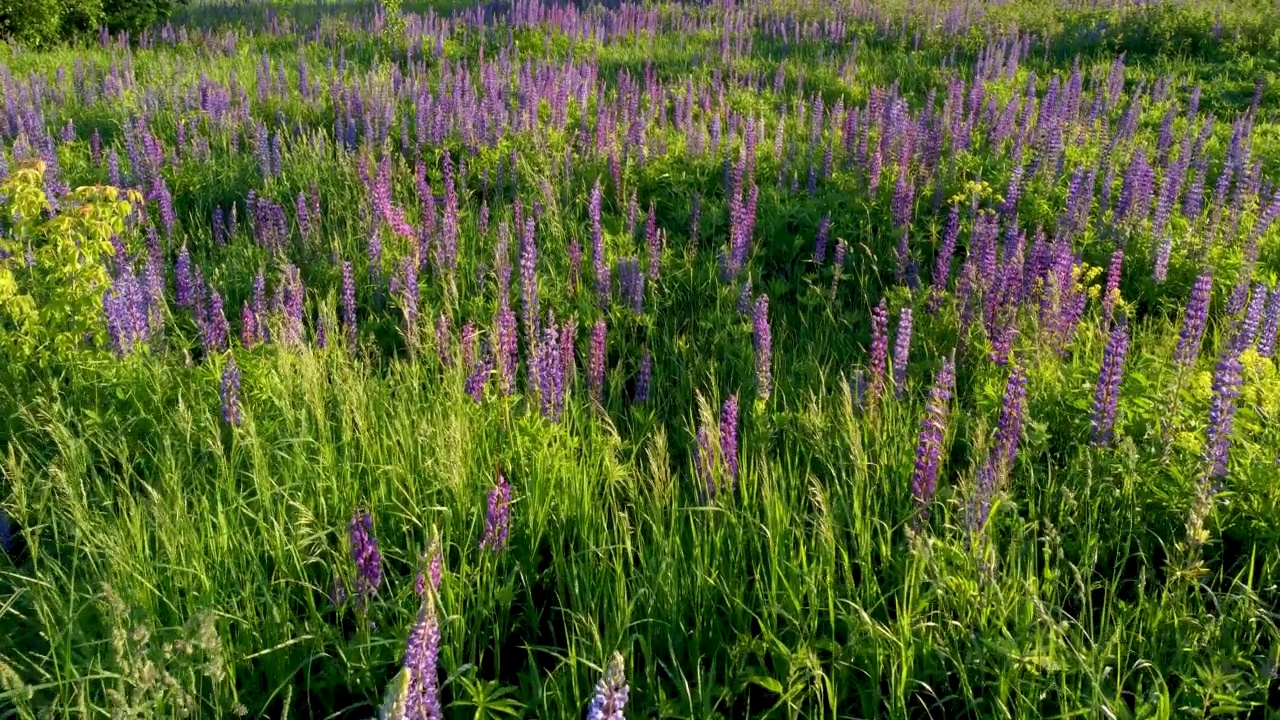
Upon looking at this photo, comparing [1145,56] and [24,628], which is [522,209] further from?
[1145,56]

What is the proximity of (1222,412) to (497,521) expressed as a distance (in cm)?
227

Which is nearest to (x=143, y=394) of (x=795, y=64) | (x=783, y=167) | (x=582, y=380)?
(x=582, y=380)

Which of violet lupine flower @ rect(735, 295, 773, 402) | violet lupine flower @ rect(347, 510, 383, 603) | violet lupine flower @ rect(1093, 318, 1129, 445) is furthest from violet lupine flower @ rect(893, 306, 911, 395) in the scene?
violet lupine flower @ rect(347, 510, 383, 603)

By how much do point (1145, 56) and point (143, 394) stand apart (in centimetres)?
1110

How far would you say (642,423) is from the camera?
409 cm

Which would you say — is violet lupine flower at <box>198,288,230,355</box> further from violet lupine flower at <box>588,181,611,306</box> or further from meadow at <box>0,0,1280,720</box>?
violet lupine flower at <box>588,181,611,306</box>

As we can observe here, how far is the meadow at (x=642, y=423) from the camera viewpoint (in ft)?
8.35

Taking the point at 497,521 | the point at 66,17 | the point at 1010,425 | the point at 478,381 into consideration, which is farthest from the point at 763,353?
the point at 66,17

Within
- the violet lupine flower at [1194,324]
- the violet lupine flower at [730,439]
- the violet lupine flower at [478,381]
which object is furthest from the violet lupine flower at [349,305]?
the violet lupine flower at [1194,324]

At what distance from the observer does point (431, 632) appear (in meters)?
1.76

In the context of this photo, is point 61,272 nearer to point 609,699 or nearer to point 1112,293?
point 609,699

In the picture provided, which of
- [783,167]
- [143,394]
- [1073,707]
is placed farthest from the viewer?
[783,167]

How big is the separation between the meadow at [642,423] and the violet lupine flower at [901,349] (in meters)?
0.06

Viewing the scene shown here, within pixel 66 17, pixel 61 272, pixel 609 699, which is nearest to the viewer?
pixel 609 699
